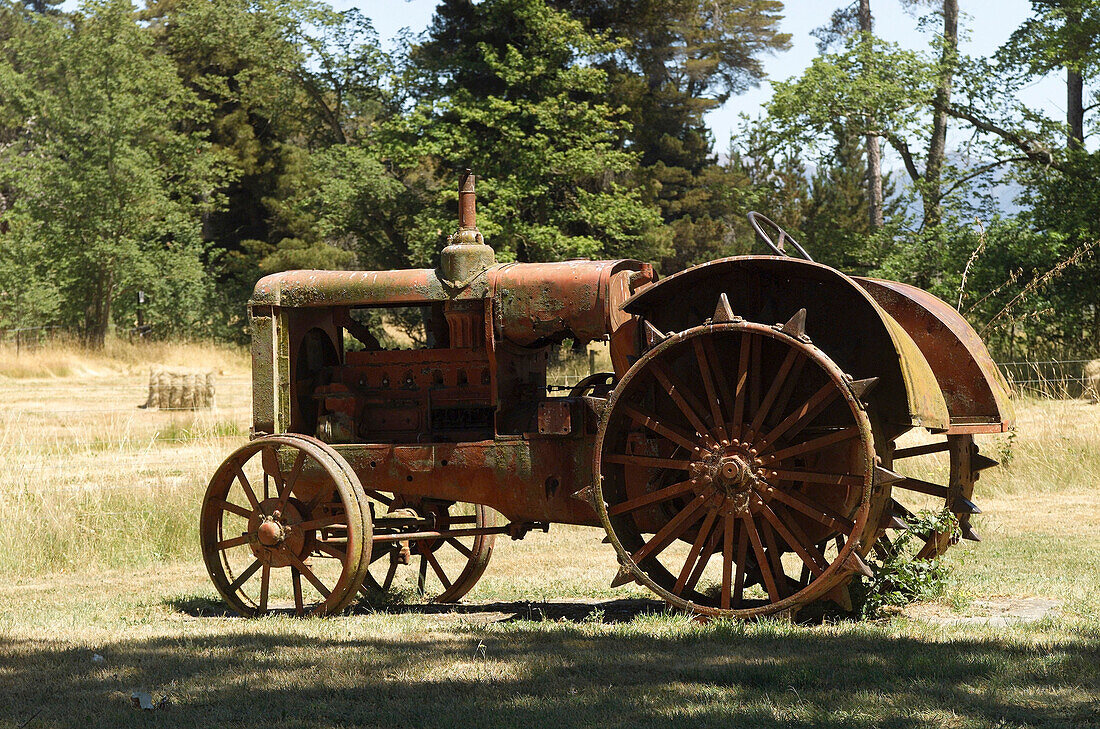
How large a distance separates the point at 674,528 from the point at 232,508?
253 centimetres

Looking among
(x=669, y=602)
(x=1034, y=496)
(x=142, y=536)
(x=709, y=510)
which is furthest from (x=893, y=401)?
(x=142, y=536)

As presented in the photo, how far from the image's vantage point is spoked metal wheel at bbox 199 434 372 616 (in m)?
6.09

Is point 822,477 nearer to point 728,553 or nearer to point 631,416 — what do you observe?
point 728,553

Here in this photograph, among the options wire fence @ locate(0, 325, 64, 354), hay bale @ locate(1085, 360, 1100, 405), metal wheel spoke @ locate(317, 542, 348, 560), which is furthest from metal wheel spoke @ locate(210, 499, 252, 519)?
wire fence @ locate(0, 325, 64, 354)

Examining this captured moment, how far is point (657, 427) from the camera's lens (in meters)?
5.67

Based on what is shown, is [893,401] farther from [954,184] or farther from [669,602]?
[954,184]

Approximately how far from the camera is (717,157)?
3847cm

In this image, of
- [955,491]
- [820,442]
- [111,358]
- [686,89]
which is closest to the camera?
[820,442]

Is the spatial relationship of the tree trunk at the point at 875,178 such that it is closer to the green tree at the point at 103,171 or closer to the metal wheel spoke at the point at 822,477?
the green tree at the point at 103,171

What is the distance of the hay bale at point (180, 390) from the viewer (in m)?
19.2

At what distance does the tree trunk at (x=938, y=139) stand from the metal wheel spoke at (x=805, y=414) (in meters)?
18.4

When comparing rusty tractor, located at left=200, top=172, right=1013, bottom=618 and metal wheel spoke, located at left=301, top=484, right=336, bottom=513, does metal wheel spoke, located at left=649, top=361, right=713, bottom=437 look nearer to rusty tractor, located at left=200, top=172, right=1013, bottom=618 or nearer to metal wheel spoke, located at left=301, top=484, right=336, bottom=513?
rusty tractor, located at left=200, top=172, right=1013, bottom=618

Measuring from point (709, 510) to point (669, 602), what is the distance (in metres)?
0.49

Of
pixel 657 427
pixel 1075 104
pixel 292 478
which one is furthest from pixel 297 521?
pixel 1075 104
